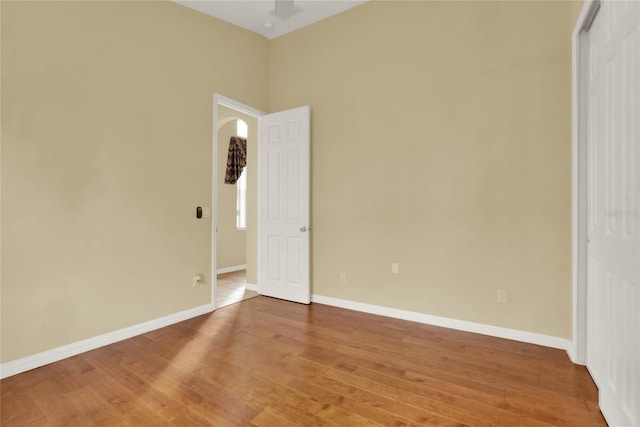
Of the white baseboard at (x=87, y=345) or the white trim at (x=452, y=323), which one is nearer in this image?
the white baseboard at (x=87, y=345)

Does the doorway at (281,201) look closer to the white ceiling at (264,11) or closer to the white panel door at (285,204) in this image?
the white panel door at (285,204)

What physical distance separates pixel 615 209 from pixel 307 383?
2.03 meters

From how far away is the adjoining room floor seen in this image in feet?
13.4

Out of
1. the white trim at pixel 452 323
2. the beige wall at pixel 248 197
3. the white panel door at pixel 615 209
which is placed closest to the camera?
the white panel door at pixel 615 209

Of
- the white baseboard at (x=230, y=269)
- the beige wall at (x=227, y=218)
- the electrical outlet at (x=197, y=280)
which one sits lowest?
the white baseboard at (x=230, y=269)

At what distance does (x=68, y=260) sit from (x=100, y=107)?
129 centimetres

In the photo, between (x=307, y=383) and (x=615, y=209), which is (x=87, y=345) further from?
(x=615, y=209)

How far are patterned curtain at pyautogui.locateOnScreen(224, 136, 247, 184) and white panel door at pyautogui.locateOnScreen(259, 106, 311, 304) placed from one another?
219cm

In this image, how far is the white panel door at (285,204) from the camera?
3893 millimetres

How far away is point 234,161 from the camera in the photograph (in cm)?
629

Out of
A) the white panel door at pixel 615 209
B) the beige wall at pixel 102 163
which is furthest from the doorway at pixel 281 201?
the white panel door at pixel 615 209

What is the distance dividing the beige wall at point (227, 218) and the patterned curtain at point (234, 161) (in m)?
0.08

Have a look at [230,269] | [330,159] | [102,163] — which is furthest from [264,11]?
[230,269]

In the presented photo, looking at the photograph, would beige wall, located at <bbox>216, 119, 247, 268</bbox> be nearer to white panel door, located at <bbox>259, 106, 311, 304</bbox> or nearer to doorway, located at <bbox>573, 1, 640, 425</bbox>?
white panel door, located at <bbox>259, 106, 311, 304</bbox>
